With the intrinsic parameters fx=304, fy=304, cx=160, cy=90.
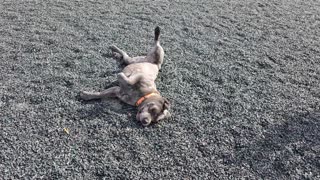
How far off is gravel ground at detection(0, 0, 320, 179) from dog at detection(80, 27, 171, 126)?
0.33 feet

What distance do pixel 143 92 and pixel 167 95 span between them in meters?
0.42

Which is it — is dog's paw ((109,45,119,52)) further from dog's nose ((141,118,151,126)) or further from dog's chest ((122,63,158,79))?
dog's nose ((141,118,151,126))

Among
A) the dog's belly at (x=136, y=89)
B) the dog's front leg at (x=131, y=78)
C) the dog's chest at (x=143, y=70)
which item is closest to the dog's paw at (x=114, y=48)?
the dog's chest at (x=143, y=70)

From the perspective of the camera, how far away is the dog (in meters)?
2.96

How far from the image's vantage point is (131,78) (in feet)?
10.3

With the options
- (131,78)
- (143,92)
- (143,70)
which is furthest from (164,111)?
(143,70)

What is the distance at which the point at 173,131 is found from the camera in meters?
2.99

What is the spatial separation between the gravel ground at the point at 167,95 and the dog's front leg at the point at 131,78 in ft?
1.00

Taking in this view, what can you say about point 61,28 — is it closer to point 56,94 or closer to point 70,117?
point 56,94

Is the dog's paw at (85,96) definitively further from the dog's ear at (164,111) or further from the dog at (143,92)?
the dog's ear at (164,111)

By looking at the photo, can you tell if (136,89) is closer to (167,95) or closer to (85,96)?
(167,95)

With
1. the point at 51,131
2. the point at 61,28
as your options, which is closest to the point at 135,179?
the point at 51,131

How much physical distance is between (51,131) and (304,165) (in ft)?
7.67

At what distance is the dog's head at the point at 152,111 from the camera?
9.57ft
